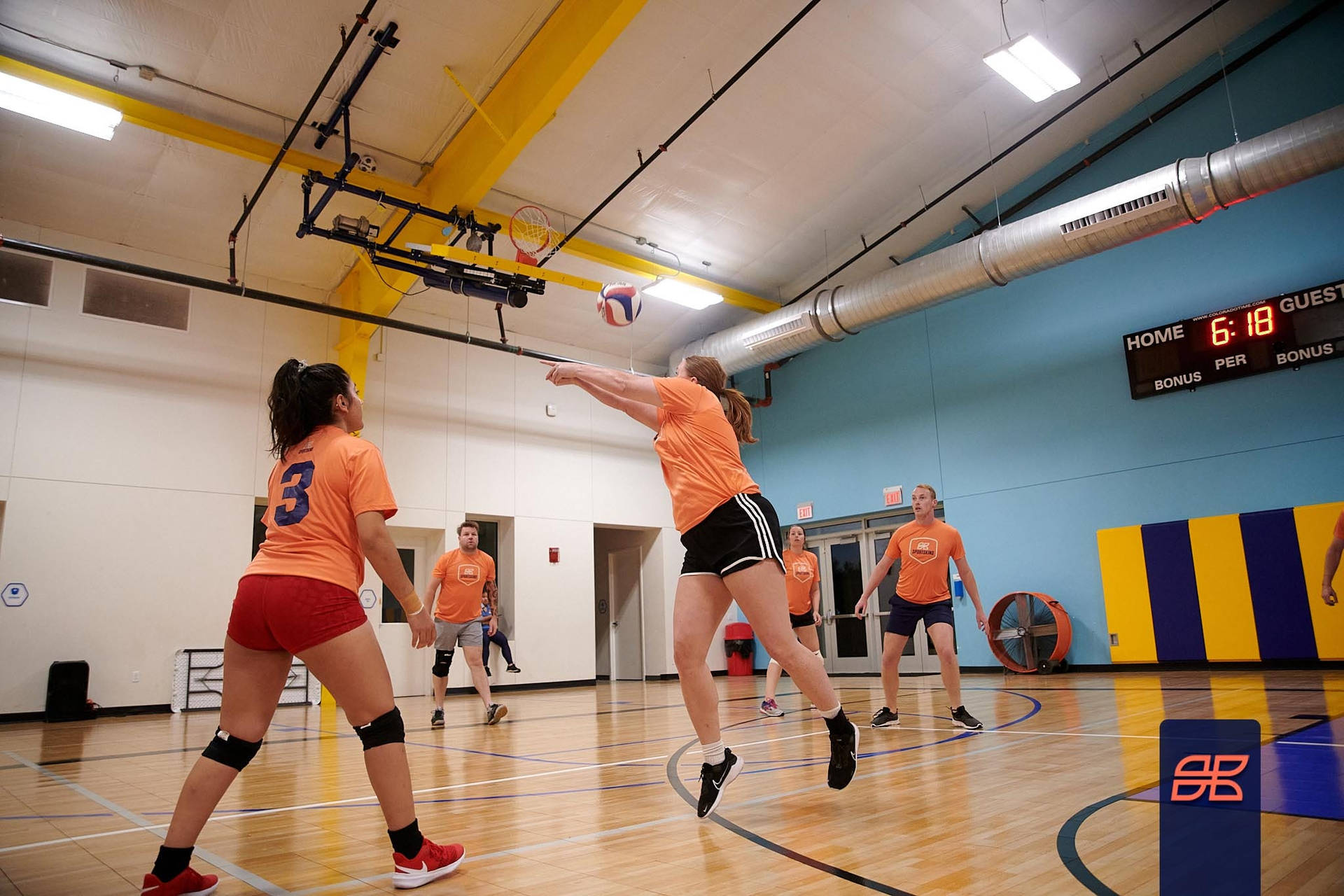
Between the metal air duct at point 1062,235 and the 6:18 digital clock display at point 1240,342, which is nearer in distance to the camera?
the metal air duct at point 1062,235

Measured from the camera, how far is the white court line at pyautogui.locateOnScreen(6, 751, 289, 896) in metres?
2.62

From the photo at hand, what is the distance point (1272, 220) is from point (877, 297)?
5.22 meters

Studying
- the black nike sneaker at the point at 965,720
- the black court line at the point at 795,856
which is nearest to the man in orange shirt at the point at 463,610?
the black nike sneaker at the point at 965,720

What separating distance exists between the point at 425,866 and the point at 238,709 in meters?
0.80

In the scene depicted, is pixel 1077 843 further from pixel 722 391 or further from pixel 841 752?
pixel 722 391

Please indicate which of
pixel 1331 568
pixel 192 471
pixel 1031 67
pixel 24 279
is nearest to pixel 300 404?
pixel 1331 568

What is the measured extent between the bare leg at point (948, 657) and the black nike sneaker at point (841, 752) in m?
2.96

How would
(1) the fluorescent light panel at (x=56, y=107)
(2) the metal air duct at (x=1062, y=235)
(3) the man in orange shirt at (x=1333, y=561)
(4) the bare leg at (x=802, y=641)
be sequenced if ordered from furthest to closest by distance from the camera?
(2) the metal air duct at (x=1062, y=235)
(1) the fluorescent light panel at (x=56, y=107)
(4) the bare leg at (x=802, y=641)
(3) the man in orange shirt at (x=1333, y=561)

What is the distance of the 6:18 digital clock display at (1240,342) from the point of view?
1036 centimetres

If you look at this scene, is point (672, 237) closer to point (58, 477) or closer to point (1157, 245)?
point (1157, 245)

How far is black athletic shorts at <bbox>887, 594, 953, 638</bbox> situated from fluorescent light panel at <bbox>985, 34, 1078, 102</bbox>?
6.03m

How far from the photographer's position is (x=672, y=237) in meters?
13.4

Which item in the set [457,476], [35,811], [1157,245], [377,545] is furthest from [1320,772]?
[457,476]

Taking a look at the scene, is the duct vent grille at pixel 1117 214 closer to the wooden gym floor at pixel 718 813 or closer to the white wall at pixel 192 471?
the wooden gym floor at pixel 718 813
